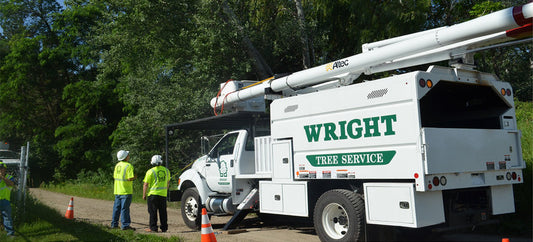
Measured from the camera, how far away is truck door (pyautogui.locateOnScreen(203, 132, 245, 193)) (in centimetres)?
976

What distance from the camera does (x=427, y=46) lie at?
22.1 feet

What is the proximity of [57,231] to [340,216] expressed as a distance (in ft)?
17.9

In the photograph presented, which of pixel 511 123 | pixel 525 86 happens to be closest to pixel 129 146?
pixel 511 123

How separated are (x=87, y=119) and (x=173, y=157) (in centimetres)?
1587

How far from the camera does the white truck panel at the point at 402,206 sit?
19.8 feet

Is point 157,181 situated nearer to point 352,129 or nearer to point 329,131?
point 329,131

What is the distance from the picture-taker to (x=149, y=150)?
752 inches

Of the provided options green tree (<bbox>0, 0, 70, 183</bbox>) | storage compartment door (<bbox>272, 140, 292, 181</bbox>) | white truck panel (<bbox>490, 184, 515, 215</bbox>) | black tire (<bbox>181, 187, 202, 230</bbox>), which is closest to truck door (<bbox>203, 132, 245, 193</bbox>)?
black tire (<bbox>181, 187, 202, 230</bbox>)

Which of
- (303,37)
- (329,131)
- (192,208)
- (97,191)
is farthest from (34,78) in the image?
(329,131)

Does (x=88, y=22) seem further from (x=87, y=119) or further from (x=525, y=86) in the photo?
(x=525, y=86)

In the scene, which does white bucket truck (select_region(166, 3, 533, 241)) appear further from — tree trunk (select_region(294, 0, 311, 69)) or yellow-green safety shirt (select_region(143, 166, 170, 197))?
tree trunk (select_region(294, 0, 311, 69))

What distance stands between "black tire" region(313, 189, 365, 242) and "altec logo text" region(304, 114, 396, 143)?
0.86 metres

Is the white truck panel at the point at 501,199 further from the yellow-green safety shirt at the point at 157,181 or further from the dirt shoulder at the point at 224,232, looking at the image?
the yellow-green safety shirt at the point at 157,181

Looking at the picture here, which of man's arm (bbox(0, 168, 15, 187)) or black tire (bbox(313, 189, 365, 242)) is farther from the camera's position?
man's arm (bbox(0, 168, 15, 187))
